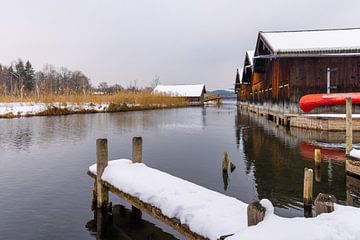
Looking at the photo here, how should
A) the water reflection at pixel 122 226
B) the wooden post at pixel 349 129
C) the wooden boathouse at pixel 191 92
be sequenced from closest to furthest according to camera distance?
the water reflection at pixel 122 226, the wooden post at pixel 349 129, the wooden boathouse at pixel 191 92

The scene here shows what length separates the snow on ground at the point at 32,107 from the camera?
34031mm

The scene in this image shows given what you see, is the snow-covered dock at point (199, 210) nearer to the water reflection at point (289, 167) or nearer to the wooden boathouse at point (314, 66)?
the water reflection at point (289, 167)

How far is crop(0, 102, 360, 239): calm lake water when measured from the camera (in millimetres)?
6668

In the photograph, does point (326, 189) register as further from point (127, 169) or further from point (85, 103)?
point (85, 103)

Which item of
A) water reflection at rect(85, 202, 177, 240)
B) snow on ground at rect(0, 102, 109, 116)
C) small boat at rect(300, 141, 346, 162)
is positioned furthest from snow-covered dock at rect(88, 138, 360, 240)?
snow on ground at rect(0, 102, 109, 116)

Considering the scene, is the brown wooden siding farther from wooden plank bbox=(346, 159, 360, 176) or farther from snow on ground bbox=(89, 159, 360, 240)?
snow on ground bbox=(89, 159, 360, 240)

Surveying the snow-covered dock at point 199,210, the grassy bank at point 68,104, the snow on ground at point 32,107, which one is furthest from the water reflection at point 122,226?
the snow on ground at point 32,107

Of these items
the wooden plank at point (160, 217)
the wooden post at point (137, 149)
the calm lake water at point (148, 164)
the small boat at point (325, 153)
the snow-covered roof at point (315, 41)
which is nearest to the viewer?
the wooden plank at point (160, 217)

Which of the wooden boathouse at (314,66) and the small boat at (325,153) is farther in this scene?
the wooden boathouse at (314,66)

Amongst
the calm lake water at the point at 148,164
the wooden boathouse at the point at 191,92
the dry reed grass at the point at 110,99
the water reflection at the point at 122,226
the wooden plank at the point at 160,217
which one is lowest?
the water reflection at the point at 122,226

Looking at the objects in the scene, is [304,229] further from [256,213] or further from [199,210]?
[199,210]

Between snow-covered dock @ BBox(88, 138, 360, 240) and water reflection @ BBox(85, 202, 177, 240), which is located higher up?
snow-covered dock @ BBox(88, 138, 360, 240)

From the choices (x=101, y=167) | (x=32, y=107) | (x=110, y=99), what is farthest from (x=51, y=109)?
(x=101, y=167)

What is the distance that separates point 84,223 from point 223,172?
5098 mm
